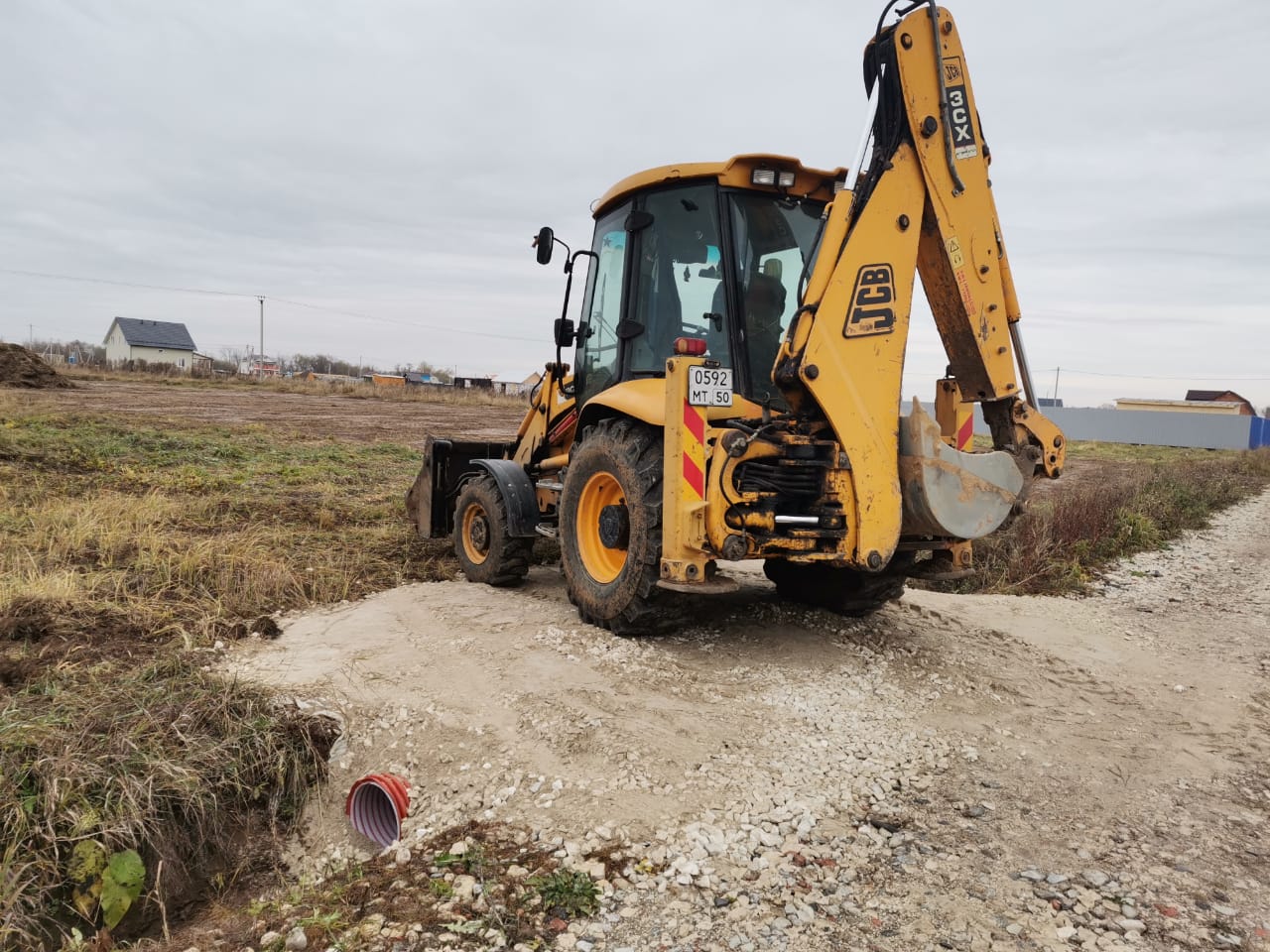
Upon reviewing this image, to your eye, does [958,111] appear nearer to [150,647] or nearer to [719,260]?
[719,260]

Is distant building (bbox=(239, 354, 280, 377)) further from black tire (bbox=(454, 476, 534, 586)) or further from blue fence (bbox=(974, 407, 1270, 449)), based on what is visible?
black tire (bbox=(454, 476, 534, 586))

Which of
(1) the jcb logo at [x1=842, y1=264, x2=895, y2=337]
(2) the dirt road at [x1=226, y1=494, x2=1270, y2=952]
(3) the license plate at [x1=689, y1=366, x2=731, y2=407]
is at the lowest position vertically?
(2) the dirt road at [x1=226, y1=494, x2=1270, y2=952]

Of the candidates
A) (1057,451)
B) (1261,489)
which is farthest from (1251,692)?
(1261,489)

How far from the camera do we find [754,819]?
3.24m

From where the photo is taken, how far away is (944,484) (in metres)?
4.41

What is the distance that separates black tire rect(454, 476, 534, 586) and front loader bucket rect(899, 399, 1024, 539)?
2.99 metres

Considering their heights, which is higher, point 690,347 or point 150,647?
point 690,347

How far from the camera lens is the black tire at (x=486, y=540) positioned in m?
6.40

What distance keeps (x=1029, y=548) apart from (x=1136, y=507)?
388cm

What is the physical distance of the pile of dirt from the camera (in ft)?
86.3

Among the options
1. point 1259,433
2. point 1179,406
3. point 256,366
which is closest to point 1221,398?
point 1179,406

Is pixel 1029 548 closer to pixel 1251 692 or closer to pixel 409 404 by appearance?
pixel 1251 692

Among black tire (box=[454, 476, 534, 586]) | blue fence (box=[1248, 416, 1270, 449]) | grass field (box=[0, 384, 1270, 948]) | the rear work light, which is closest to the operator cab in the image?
the rear work light

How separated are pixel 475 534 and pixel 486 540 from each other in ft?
0.57
